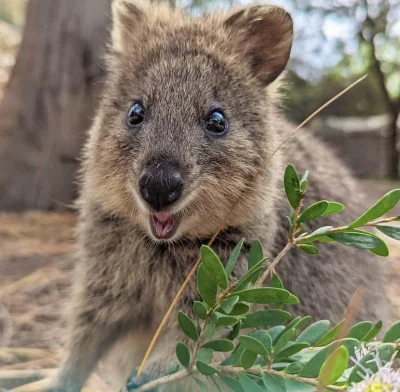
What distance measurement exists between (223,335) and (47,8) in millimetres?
5293

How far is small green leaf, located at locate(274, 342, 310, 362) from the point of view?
1.54 m

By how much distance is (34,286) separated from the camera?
14.6 ft

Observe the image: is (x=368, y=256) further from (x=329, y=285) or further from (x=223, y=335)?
(x=223, y=335)

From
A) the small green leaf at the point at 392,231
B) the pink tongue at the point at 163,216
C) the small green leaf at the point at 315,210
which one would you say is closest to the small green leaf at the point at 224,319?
the small green leaf at the point at 315,210

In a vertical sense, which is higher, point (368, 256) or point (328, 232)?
point (328, 232)

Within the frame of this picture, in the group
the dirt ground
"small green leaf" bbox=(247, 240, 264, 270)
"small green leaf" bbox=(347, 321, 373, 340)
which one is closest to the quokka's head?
"small green leaf" bbox=(247, 240, 264, 270)

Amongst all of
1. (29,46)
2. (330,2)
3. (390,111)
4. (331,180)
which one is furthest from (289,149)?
(390,111)

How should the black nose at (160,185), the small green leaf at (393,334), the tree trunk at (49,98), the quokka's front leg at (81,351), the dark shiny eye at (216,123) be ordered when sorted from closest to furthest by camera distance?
the small green leaf at (393,334)
the black nose at (160,185)
the dark shiny eye at (216,123)
the quokka's front leg at (81,351)
the tree trunk at (49,98)

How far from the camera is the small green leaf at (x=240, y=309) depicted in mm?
1626

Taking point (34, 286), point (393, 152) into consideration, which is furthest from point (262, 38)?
point (393, 152)

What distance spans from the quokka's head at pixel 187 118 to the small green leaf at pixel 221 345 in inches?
22.8

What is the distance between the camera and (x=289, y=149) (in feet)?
10.1

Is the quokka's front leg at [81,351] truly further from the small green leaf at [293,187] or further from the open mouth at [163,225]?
the small green leaf at [293,187]

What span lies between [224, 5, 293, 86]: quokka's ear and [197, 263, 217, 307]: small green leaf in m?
1.36
